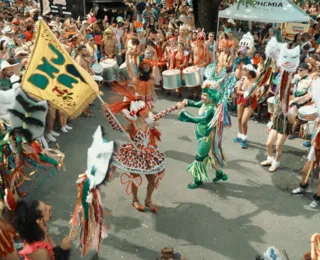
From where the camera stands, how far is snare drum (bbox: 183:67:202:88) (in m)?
9.13

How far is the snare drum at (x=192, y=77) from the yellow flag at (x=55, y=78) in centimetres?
545

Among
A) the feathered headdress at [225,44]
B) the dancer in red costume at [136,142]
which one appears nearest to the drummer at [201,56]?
the feathered headdress at [225,44]

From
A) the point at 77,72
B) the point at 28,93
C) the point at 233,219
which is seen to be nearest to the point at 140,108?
the point at 77,72

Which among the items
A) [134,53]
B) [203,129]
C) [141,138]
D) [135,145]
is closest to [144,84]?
[141,138]

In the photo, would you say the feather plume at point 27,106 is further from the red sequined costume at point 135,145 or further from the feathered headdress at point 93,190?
the red sequined costume at point 135,145

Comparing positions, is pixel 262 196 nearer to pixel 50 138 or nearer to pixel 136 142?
pixel 136 142

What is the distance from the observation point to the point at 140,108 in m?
4.83

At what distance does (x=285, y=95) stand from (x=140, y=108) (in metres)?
2.68

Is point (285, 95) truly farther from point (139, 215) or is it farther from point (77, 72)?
point (77, 72)

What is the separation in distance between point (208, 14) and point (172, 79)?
5.20 meters

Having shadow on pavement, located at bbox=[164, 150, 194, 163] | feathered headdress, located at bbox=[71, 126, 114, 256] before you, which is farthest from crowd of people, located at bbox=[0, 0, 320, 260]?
shadow on pavement, located at bbox=[164, 150, 194, 163]

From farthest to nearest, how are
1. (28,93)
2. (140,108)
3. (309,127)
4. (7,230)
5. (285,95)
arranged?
1. (309,127)
2. (285,95)
3. (140,108)
4. (28,93)
5. (7,230)

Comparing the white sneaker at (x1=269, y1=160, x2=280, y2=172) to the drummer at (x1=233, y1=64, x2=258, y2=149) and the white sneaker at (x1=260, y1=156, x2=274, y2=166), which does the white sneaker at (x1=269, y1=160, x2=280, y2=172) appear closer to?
the white sneaker at (x1=260, y1=156, x2=274, y2=166)

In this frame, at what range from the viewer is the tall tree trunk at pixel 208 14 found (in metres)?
13.2
